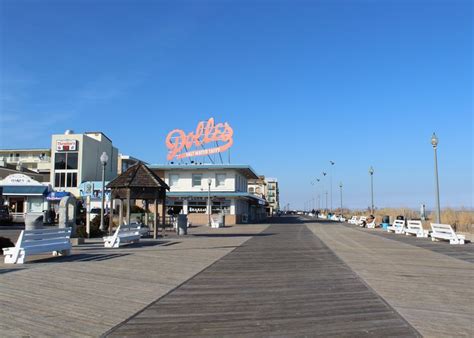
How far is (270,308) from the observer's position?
25.1ft

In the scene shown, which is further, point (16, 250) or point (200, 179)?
point (200, 179)

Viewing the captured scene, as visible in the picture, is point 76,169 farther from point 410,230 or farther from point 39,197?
point 410,230

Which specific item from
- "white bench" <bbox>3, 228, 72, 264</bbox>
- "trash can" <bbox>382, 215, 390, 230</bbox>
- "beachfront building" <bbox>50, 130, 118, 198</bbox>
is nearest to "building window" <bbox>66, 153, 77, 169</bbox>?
"beachfront building" <bbox>50, 130, 118, 198</bbox>

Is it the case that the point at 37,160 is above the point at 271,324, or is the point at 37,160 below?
above

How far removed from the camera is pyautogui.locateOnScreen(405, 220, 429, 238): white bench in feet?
89.7

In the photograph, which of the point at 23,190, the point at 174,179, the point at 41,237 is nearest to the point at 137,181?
the point at 41,237

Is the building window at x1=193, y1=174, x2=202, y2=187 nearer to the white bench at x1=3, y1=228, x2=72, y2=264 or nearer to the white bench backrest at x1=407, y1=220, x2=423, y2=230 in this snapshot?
the white bench backrest at x1=407, y1=220, x2=423, y2=230

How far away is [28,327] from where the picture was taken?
6.30 m

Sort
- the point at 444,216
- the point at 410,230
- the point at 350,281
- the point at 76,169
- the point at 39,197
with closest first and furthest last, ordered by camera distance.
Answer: the point at 350,281 < the point at 410,230 < the point at 444,216 < the point at 39,197 < the point at 76,169

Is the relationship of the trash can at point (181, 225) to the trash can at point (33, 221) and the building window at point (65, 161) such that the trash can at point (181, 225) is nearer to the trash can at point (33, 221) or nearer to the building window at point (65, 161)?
the trash can at point (33, 221)

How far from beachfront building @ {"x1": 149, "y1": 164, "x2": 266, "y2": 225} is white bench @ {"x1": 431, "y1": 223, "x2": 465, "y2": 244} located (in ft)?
110

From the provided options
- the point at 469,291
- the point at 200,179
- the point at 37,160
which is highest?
the point at 37,160

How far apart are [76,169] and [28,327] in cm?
6283

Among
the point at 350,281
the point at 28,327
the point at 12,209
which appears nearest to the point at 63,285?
the point at 28,327
